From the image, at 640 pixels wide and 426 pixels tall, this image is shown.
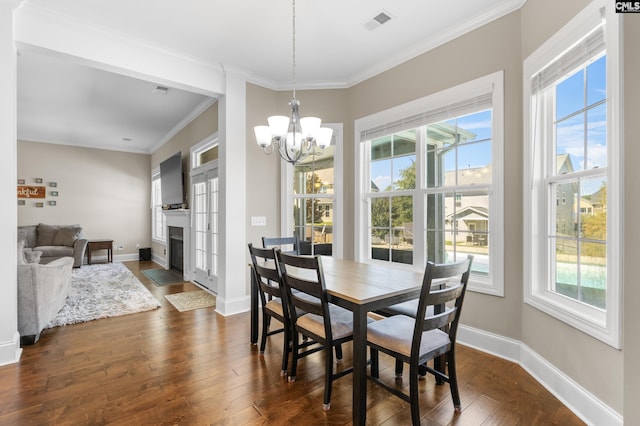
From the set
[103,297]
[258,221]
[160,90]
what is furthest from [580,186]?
[103,297]

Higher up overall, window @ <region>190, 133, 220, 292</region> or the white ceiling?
the white ceiling

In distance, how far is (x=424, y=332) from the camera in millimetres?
1836

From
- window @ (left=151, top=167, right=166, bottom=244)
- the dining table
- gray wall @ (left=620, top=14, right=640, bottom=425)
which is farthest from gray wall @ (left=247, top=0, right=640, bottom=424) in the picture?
window @ (left=151, top=167, right=166, bottom=244)

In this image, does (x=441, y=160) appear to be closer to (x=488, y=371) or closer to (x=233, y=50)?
(x=488, y=371)

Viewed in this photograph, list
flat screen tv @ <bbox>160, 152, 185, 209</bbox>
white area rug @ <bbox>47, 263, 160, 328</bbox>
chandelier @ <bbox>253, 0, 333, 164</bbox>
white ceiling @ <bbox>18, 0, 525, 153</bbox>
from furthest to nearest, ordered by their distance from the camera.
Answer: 1. flat screen tv @ <bbox>160, 152, 185, 209</bbox>
2. white area rug @ <bbox>47, 263, 160, 328</bbox>
3. white ceiling @ <bbox>18, 0, 525, 153</bbox>
4. chandelier @ <bbox>253, 0, 333, 164</bbox>

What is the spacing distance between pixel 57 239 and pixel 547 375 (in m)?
8.39

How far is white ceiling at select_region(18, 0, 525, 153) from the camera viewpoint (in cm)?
259

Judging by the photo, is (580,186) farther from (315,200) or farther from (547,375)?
(315,200)

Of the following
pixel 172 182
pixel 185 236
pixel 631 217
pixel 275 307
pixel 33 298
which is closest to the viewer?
pixel 631 217

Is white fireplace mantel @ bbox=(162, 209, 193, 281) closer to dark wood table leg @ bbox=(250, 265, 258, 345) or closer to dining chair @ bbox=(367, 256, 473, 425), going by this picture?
dark wood table leg @ bbox=(250, 265, 258, 345)

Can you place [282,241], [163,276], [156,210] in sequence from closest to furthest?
[282,241]
[163,276]
[156,210]

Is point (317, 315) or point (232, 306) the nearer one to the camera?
point (317, 315)

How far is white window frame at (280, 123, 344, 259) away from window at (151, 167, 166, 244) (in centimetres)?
464

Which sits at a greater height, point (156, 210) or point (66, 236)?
point (156, 210)
